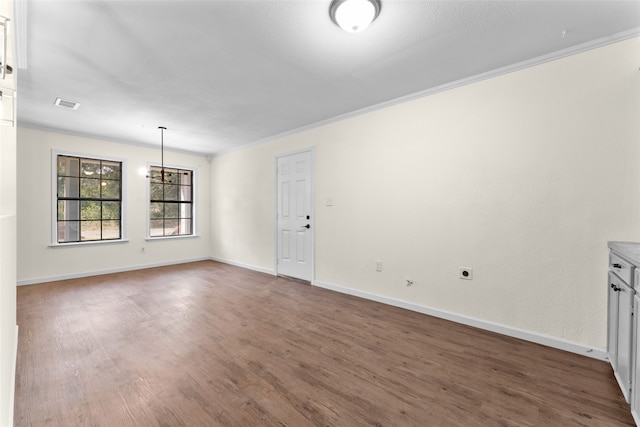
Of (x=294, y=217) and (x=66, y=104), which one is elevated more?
(x=66, y=104)

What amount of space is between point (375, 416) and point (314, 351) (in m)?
0.83

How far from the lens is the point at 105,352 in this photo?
236 centimetres

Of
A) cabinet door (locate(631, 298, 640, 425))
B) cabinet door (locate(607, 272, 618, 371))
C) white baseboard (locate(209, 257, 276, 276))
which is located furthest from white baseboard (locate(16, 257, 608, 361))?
white baseboard (locate(209, 257, 276, 276))

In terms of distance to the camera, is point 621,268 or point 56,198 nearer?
point 621,268

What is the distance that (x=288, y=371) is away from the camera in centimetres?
210

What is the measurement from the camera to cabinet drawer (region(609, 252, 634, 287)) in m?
1.72

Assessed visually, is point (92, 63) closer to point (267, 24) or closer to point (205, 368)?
point (267, 24)

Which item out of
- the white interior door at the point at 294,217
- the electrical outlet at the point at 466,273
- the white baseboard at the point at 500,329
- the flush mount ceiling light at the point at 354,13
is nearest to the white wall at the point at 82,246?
the white interior door at the point at 294,217

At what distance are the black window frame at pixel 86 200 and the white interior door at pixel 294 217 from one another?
316cm

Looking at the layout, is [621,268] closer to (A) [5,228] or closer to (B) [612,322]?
(B) [612,322]

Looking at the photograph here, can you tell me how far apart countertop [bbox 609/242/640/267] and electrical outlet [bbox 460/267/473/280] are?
1.08 m

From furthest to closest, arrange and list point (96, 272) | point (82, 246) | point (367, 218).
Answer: point (96, 272)
point (82, 246)
point (367, 218)

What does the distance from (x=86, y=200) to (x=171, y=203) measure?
149 centimetres

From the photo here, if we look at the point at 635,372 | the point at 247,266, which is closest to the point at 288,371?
the point at 635,372
